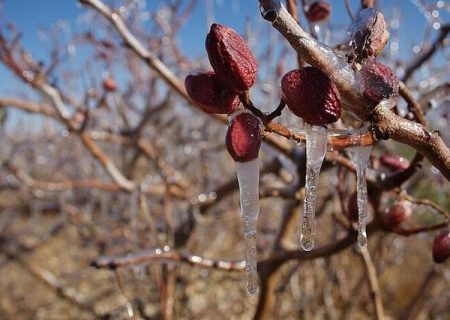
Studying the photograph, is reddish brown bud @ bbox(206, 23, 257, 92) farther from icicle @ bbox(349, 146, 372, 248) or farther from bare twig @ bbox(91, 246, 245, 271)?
bare twig @ bbox(91, 246, 245, 271)

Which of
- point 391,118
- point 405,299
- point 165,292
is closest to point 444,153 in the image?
point 391,118

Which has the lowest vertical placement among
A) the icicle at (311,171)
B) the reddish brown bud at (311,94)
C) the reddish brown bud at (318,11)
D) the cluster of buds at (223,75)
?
the icicle at (311,171)

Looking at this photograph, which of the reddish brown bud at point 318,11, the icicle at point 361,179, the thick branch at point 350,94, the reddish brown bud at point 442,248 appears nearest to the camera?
the thick branch at point 350,94

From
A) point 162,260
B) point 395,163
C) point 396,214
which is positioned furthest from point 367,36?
point 162,260

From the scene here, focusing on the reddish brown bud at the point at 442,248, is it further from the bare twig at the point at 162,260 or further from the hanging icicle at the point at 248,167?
the bare twig at the point at 162,260

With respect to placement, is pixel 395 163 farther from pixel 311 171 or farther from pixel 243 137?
pixel 243 137

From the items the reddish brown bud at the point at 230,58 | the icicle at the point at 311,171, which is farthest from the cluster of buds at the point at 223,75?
the icicle at the point at 311,171
